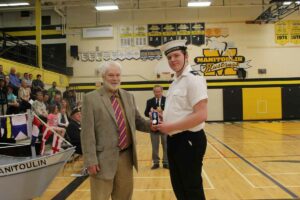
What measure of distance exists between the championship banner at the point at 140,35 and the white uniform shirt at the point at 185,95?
20.3m

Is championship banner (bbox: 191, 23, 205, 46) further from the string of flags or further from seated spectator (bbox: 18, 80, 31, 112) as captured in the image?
the string of flags

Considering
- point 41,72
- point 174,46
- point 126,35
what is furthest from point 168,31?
point 174,46

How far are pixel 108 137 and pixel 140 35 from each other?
20243 millimetres

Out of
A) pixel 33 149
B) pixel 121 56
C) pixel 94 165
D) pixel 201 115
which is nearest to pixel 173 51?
pixel 201 115

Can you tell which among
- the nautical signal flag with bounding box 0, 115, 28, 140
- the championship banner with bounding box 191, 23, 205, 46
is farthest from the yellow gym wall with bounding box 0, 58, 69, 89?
the nautical signal flag with bounding box 0, 115, 28, 140

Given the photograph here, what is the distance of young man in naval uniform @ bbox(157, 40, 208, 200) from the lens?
2.76 metres

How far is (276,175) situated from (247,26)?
688 inches

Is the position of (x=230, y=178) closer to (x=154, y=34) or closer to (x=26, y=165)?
(x=26, y=165)

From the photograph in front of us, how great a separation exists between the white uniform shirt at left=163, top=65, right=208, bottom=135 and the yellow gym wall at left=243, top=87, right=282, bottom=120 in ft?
66.8

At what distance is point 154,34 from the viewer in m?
22.9

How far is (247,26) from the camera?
891 inches

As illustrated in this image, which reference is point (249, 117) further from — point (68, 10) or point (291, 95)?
point (68, 10)

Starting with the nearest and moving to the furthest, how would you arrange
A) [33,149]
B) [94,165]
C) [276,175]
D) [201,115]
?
[201,115] < [94,165] < [33,149] < [276,175]

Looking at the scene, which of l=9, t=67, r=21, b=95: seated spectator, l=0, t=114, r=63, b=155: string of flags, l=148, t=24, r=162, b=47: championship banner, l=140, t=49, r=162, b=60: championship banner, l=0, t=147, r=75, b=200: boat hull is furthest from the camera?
l=148, t=24, r=162, b=47: championship banner
